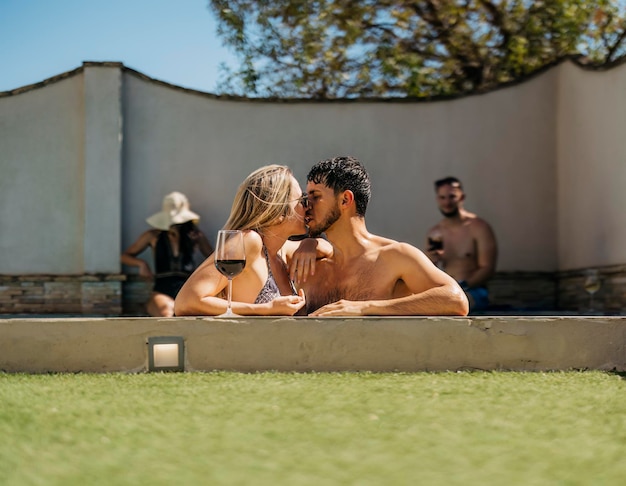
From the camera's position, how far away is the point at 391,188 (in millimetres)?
8781

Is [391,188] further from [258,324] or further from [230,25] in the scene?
[258,324]

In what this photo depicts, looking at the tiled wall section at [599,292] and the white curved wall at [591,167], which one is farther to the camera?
the white curved wall at [591,167]

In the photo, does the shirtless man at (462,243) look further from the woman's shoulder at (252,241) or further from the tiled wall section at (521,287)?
the woman's shoulder at (252,241)

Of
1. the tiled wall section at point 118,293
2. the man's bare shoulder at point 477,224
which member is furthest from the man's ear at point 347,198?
the tiled wall section at point 118,293

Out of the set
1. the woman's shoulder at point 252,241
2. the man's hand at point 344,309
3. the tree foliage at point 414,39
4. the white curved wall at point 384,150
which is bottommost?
the man's hand at point 344,309

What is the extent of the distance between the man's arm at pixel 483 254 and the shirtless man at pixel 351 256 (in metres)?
4.17

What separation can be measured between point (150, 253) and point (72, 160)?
3.97ft

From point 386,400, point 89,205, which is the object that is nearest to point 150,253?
point 89,205

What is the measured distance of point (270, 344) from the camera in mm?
2916

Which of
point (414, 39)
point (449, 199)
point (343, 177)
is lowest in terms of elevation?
point (343, 177)

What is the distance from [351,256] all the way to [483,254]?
14.1ft

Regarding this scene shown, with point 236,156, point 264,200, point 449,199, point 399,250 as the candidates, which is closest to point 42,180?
point 236,156

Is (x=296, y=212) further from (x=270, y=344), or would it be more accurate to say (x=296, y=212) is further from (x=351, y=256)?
(x=270, y=344)

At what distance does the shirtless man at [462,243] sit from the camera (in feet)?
25.3
